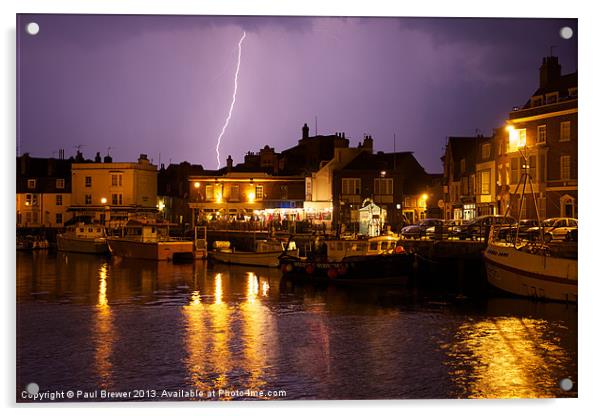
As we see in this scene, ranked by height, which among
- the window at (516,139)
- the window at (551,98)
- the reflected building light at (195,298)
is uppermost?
the window at (551,98)

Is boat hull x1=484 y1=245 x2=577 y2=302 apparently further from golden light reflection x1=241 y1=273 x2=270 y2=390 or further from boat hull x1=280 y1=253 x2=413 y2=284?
golden light reflection x1=241 y1=273 x2=270 y2=390

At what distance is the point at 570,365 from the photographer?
14.2 m

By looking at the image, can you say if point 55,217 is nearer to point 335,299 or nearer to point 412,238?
point 412,238

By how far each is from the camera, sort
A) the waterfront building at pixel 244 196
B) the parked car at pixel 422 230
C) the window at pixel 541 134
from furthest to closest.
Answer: the waterfront building at pixel 244 196, the parked car at pixel 422 230, the window at pixel 541 134

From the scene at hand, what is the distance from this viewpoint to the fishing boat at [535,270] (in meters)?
20.8

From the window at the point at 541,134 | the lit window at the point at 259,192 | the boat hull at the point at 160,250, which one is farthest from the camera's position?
the lit window at the point at 259,192

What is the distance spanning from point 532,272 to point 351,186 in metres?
29.5

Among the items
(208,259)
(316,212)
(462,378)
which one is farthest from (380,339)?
(316,212)

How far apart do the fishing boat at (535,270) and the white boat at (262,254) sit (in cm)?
1350

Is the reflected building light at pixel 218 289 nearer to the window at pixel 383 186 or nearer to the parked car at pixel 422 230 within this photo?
the parked car at pixel 422 230

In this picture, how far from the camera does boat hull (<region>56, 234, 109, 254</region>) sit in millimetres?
50416

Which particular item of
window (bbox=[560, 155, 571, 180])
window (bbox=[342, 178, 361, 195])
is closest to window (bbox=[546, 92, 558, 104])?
window (bbox=[560, 155, 571, 180])

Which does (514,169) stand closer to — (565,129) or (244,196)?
(565,129)
